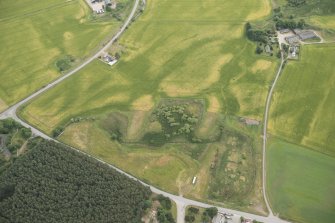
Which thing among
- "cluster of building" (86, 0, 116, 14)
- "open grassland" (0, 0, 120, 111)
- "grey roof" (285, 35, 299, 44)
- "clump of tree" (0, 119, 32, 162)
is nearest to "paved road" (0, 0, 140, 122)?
"open grassland" (0, 0, 120, 111)

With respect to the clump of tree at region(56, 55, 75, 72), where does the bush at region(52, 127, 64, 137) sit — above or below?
below

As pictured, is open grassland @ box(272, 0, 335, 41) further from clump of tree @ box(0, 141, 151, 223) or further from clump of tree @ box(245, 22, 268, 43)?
clump of tree @ box(0, 141, 151, 223)

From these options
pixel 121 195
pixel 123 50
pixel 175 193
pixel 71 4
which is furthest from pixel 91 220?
pixel 71 4

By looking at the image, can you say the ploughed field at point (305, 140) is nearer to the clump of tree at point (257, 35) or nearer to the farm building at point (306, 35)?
the farm building at point (306, 35)

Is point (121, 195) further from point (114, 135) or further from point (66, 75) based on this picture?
point (66, 75)

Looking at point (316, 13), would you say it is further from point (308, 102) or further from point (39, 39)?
point (39, 39)

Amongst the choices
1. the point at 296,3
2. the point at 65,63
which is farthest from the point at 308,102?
the point at 65,63

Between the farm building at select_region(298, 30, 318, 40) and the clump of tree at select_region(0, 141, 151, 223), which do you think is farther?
the farm building at select_region(298, 30, 318, 40)
